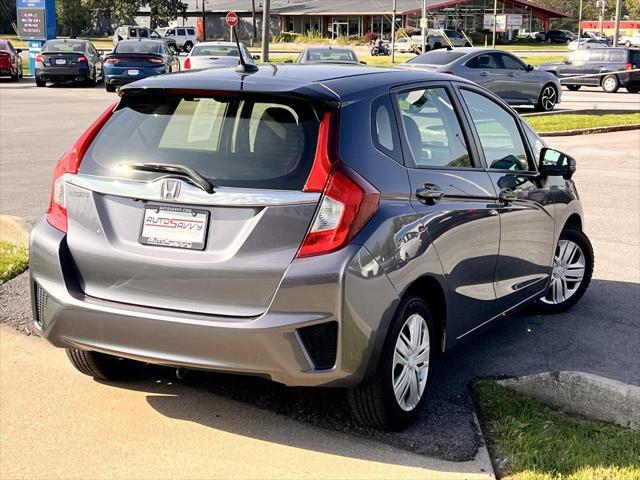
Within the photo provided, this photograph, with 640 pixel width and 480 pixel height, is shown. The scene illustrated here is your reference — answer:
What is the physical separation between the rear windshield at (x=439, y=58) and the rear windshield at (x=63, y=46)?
45.5 feet

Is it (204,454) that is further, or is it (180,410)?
(180,410)

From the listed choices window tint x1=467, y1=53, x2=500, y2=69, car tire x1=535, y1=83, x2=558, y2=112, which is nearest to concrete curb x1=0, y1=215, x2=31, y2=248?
window tint x1=467, y1=53, x2=500, y2=69

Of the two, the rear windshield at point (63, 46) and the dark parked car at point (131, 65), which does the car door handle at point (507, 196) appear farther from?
the rear windshield at point (63, 46)

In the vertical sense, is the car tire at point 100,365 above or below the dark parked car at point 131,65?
below

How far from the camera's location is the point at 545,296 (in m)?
6.68

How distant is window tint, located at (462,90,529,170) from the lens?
5.53 meters

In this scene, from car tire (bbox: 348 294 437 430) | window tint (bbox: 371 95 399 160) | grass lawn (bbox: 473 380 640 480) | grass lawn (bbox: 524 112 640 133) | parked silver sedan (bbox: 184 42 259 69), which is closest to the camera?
grass lawn (bbox: 473 380 640 480)

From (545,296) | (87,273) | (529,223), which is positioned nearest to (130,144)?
(87,273)

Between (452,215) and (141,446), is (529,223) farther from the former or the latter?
(141,446)

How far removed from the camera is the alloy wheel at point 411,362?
4438mm

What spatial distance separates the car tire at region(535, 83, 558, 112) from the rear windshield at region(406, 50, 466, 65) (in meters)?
2.68

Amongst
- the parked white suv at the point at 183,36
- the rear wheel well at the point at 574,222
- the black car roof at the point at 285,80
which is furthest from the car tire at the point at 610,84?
the parked white suv at the point at 183,36

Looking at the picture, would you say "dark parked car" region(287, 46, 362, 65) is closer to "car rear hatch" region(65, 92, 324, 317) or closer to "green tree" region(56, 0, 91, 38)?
"car rear hatch" region(65, 92, 324, 317)

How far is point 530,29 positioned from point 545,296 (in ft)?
346
